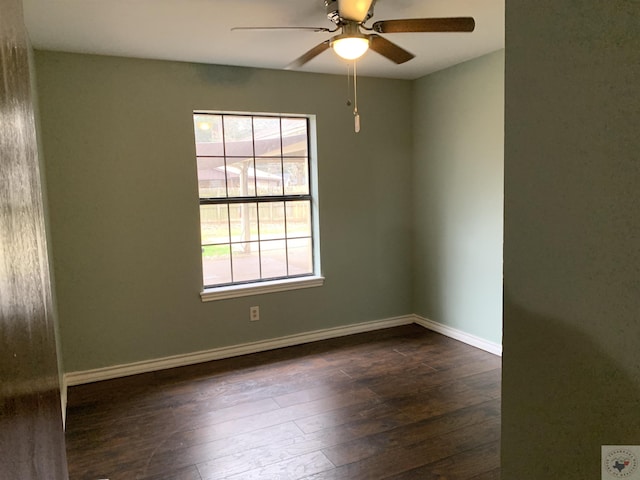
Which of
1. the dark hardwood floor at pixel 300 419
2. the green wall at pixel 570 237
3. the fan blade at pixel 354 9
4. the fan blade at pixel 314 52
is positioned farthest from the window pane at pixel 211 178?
the green wall at pixel 570 237

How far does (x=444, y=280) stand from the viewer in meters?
4.20

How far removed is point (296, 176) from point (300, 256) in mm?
741

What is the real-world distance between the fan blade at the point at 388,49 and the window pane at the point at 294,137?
1.55m

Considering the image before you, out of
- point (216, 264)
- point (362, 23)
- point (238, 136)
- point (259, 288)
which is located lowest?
point (259, 288)

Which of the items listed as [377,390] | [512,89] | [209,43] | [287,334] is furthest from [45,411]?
[287,334]

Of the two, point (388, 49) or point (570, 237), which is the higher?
point (388, 49)

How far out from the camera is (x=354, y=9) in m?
2.13

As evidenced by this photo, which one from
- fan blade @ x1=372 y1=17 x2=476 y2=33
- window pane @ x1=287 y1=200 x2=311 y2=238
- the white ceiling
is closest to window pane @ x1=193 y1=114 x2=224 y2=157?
the white ceiling

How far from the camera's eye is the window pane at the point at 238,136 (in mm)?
3773

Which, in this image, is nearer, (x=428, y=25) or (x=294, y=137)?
(x=428, y=25)

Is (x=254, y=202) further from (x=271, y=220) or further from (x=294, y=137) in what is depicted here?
(x=294, y=137)

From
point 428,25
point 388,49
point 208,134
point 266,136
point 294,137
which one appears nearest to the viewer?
point 428,25

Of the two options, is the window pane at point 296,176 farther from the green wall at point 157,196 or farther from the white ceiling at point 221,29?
the white ceiling at point 221,29

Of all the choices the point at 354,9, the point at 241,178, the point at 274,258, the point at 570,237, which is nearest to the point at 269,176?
the point at 241,178
